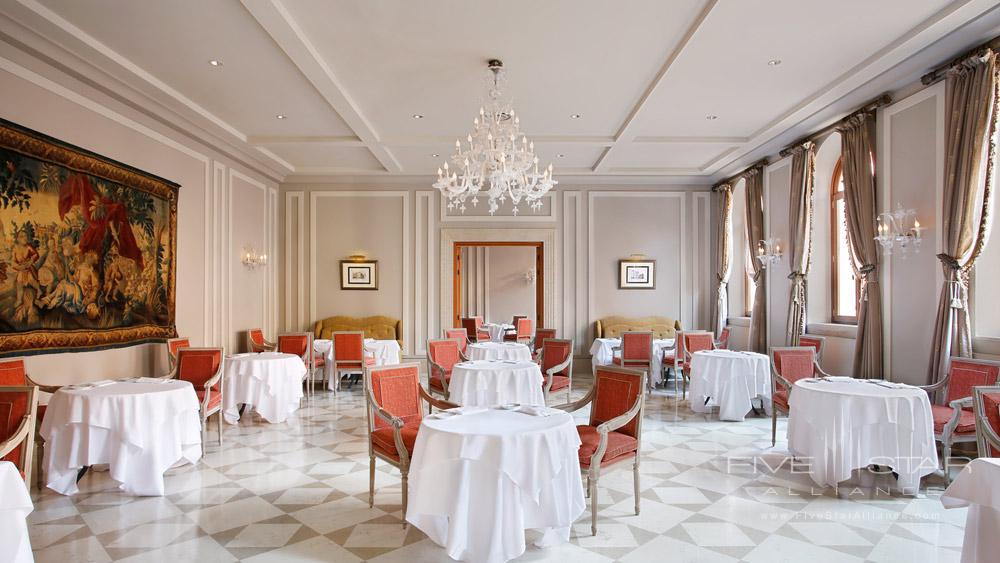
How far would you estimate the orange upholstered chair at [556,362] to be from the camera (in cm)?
677

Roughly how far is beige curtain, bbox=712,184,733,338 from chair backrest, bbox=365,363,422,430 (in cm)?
751

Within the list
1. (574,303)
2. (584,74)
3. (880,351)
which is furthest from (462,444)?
(574,303)

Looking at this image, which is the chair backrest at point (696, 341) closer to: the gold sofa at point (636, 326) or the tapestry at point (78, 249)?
the gold sofa at point (636, 326)

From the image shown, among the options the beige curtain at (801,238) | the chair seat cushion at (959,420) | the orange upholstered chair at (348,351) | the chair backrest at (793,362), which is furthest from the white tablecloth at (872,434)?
the orange upholstered chair at (348,351)

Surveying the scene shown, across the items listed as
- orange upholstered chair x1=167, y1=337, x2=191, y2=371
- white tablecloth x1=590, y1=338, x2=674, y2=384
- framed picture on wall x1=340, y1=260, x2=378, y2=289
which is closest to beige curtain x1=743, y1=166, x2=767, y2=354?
white tablecloth x1=590, y1=338, x2=674, y2=384

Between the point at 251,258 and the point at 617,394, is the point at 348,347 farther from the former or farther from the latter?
the point at 617,394

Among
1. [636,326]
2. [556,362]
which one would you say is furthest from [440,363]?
[636,326]

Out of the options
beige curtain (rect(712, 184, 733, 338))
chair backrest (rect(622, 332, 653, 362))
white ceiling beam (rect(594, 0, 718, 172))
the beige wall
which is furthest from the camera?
beige curtain (rect(712, 184, 733, 338))

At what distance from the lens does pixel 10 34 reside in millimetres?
4664

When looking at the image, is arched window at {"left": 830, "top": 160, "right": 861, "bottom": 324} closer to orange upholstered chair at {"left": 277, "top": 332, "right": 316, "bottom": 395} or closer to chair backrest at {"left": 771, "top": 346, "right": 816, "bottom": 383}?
chair backrest at {"left": 771, "top": 346, "right": 816, "bottom": 383}

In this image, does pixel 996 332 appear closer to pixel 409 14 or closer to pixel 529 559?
pixel 529 559

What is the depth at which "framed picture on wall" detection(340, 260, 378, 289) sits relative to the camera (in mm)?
10953

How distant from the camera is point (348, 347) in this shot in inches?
340

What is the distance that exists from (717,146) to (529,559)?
7.17 meters
